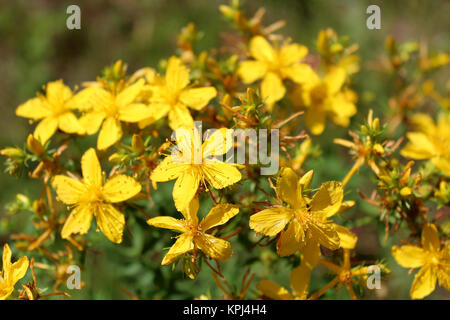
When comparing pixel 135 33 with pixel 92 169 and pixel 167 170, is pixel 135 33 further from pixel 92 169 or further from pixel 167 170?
pixel 167 170

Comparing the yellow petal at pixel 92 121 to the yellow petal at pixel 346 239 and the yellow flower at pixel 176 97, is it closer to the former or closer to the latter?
the yellow flower at pixel 176 97

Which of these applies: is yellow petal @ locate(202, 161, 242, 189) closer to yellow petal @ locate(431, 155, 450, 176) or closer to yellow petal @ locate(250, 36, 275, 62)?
yellow petal @ locate(250, 36, 275, 62)

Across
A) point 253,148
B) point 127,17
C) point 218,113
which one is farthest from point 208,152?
point 127,17

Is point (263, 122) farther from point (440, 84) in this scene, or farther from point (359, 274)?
point (440, 84)

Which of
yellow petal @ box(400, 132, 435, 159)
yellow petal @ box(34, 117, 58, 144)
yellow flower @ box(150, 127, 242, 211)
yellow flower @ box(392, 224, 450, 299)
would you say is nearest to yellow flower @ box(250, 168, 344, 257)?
yellow flower @ box(150, 127, 242, 211)

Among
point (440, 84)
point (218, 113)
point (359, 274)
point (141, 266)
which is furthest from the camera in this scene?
point (440, 84)

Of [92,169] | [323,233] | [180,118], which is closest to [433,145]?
[323,233]
